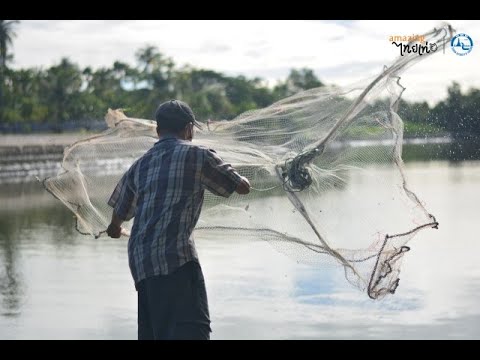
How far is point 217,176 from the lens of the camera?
3477 mm

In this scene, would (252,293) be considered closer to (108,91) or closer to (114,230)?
(114,230)

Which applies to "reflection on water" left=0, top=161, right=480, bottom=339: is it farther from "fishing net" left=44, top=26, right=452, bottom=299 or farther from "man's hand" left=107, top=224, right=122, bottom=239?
"man's hand" left=107, top=224, right=122, bottom=239

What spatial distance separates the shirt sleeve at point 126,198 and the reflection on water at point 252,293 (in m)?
2.60

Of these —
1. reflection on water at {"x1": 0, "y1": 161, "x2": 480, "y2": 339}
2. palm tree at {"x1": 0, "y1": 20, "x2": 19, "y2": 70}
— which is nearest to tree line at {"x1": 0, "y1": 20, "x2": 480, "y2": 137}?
palm tree at {"x1": 0, "y1": 20, "x2": 19, "y2": 70}

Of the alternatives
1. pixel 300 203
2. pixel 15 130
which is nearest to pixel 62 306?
pixel 300 203

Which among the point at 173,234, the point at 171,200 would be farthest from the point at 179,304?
the point at 171,200

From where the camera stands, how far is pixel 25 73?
183ft

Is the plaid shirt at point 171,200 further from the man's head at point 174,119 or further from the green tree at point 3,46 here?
the green tree at point 3,46

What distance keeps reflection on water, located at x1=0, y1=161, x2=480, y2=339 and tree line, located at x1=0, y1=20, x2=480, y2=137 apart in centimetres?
2735

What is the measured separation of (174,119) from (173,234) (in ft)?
1.56

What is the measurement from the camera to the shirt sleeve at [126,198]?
144 inches

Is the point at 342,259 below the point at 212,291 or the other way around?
the other way around

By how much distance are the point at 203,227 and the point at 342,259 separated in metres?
0.83
